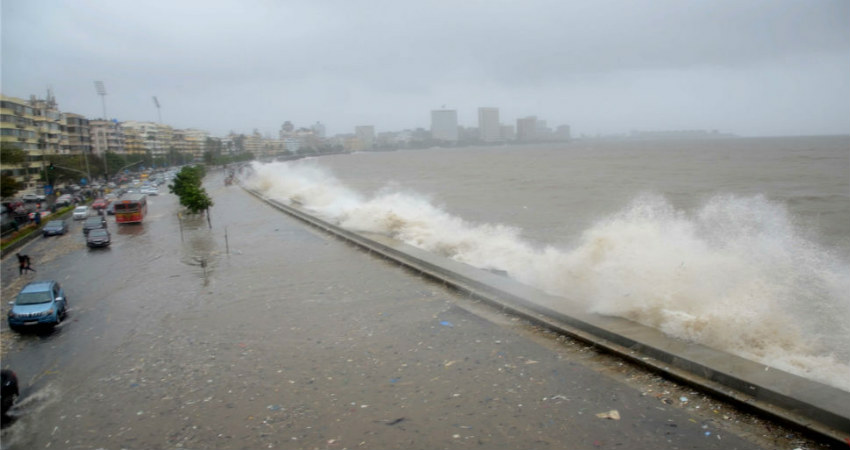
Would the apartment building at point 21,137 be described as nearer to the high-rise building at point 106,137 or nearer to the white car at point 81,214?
the white car at point 81,214

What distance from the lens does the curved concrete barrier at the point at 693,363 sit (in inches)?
225

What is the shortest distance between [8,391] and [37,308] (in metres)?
4.94

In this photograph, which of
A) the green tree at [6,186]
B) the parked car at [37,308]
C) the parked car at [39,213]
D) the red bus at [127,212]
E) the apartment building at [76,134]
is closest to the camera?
the parked car at [37,308]

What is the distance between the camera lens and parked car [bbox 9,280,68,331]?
454 inches

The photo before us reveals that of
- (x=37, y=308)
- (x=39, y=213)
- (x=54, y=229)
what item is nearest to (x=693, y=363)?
(x=37, y=308)

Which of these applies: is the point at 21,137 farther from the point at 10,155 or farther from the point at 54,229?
the point at 54,229

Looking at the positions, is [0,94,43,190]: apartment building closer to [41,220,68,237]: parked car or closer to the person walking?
[41,220,68,237]: parked car

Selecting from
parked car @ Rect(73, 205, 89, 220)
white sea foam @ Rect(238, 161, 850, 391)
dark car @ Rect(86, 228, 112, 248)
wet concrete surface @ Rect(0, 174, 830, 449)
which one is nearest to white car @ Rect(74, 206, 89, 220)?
parked car @ Rect(73, 205, 89, 220)

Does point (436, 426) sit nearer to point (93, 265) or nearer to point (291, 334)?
point (291, 334)

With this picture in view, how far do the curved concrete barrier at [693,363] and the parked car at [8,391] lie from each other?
7956 millimetres

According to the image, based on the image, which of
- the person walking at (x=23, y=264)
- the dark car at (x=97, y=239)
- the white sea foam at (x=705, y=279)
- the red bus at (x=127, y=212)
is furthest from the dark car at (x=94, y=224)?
the white sea foam at (x=705, y=279)

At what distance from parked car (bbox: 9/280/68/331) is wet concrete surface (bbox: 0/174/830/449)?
34 cm

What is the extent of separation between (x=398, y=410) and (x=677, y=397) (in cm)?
340

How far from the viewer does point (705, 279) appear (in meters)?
11.0
